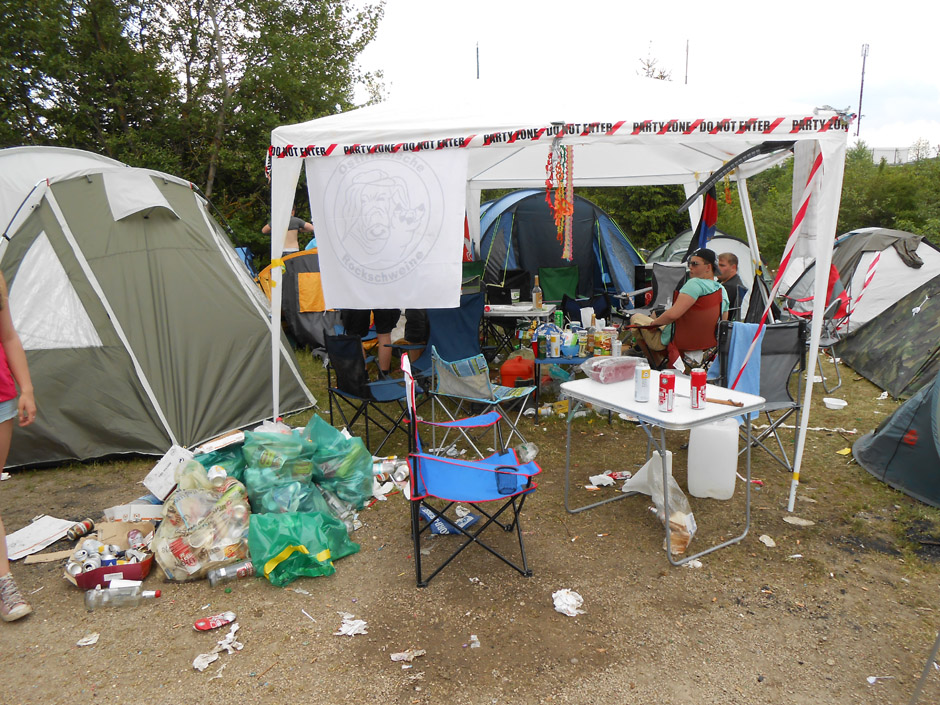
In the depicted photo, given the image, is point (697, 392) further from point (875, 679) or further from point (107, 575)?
point (107, 575)

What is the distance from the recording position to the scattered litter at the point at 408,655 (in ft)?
7.80

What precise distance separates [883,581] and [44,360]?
507 cm

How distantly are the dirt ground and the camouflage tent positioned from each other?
2.33 metres

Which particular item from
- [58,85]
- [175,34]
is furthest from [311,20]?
[58,85]

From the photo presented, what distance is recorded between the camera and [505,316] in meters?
5.74

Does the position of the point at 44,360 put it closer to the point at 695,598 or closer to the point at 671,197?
the point at 695,598

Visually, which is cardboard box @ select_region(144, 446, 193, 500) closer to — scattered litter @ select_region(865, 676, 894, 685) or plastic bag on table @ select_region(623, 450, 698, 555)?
plastic bag on table @ select_region(623, 450, 698, 555)

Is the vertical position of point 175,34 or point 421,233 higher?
point 175,34

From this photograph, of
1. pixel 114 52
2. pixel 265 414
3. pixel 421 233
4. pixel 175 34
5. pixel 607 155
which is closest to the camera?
pixel 421 233

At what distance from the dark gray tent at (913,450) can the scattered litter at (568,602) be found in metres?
2.11

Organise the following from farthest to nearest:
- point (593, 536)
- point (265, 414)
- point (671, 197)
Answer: point (671, 197) < point (265, 414) < point (593, 536)

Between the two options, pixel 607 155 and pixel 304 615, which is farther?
pixel 607 155

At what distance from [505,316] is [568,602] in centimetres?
338

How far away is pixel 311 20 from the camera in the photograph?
34.2 ft
